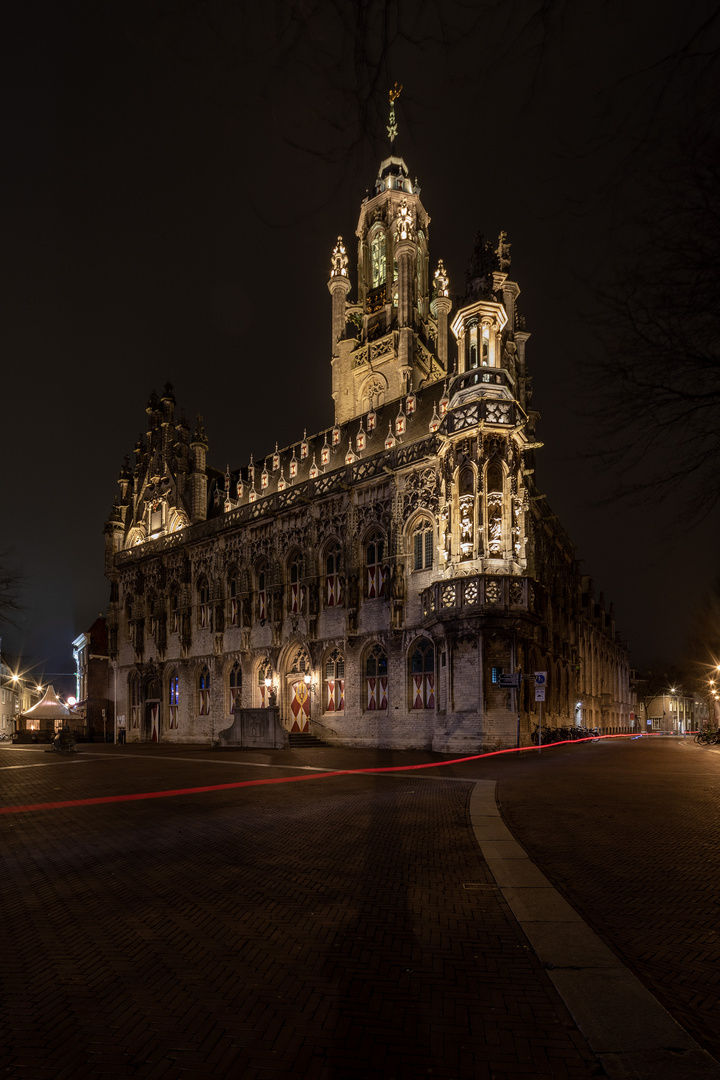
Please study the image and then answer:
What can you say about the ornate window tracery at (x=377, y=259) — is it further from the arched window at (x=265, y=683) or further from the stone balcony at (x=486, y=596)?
the stone balcony at (x=486, y=596)

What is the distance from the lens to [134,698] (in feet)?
147

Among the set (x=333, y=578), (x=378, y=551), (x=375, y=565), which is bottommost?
(x=333, y=578)

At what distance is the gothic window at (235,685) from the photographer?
3738 centimetres

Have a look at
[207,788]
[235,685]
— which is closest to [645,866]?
[207,788]

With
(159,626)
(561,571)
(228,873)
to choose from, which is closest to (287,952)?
(228,873)

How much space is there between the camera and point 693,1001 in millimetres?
3916

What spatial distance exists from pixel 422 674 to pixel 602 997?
2493cm

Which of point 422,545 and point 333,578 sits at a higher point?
point 422,545

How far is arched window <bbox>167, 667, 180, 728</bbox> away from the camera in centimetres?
4156

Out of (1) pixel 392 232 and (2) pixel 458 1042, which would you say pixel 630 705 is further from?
(2) pixel 458 1042

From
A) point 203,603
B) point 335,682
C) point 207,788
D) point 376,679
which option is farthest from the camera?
point 203,603

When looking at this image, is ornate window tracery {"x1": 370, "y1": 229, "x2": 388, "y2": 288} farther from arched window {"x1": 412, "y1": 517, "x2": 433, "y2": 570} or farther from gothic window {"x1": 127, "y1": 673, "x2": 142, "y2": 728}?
gothic window {"x1": 127, "y1": 673, "x2": 142, "y2": 728}

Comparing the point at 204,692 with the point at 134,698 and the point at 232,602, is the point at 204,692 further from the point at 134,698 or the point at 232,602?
the point at 134,698

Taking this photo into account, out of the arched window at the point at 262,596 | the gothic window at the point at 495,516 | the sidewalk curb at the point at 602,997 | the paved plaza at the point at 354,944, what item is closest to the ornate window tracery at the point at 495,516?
the gothic window at the point at 495,516
